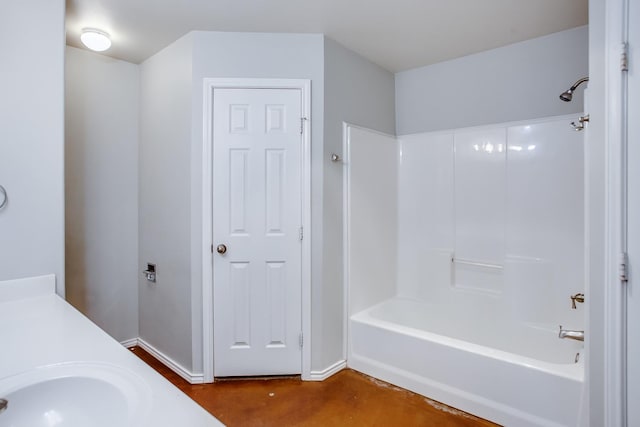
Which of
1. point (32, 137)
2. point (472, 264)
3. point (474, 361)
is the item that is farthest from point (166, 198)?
point (472, 264)

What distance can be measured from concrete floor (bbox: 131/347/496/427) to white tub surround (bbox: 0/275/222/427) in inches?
46.7

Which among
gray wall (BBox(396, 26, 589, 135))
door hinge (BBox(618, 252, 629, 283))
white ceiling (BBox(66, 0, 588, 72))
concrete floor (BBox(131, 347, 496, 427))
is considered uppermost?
white ceiling (BBox(66, 0, 588, 72))

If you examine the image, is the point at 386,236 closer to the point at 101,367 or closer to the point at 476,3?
the point at 476,3

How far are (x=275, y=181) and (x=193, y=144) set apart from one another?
0.62 meters

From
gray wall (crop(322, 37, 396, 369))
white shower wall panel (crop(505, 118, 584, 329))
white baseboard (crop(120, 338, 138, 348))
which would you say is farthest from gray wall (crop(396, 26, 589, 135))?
white baseboard (crop(120, 338, 138, 348))

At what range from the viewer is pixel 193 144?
2252 mm

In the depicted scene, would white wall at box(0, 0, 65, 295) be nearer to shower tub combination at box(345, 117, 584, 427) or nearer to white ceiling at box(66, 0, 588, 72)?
white ceiling at box(66, 0, 588, 72)

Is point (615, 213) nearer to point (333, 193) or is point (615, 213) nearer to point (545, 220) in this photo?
point (545, 220)

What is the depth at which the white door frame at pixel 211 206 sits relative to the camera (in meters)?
2.23

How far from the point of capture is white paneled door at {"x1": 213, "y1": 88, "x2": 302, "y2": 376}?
2256 mm

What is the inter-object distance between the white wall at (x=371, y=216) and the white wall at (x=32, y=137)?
1.74m

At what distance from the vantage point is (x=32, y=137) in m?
1.52

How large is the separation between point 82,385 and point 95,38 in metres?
2.29

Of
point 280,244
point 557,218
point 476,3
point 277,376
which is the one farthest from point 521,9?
point 277,376
